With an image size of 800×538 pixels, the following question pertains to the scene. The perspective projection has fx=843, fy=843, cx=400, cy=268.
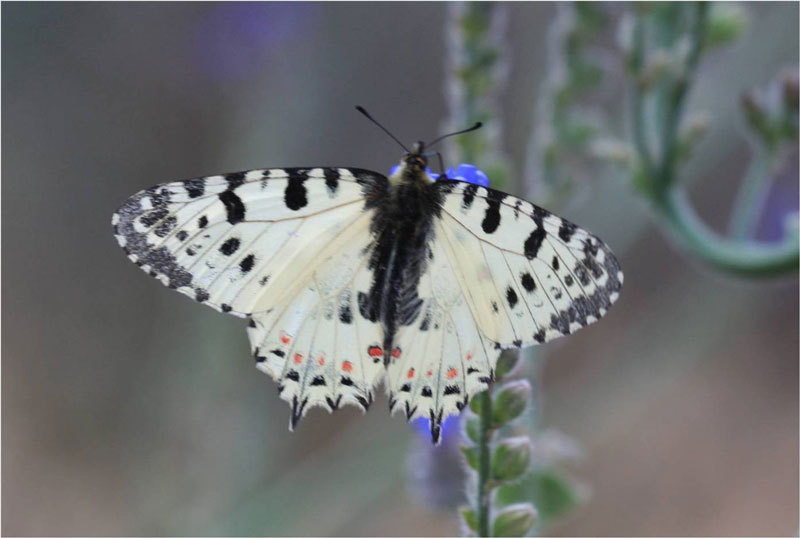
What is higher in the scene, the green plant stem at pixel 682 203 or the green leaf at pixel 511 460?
the green plant stem at pixel 682 203

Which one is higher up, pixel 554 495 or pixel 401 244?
pixel 401 244

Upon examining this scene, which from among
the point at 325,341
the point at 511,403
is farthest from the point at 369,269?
the point at 511,403

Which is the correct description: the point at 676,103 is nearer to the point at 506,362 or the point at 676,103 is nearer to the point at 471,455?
the point at 506,362

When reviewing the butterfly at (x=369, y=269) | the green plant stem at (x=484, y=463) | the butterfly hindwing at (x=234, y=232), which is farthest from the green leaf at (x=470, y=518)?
the butterfly hindwing at (x=234, y=232)

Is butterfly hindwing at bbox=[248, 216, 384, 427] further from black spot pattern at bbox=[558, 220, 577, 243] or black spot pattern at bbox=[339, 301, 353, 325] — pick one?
black spot pattern at bbox=[558, 220, 577, 243]

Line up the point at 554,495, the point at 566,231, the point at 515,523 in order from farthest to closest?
1. the point at 554,495
2. the point at 566,231
3. the point at 515,523

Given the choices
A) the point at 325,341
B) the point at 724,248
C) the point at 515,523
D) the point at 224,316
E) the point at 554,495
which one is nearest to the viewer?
the point at 515,523

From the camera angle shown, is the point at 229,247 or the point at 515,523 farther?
the point at 229,247

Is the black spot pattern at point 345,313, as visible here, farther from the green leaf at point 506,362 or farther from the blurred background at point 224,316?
the blurred background at point 224,316
